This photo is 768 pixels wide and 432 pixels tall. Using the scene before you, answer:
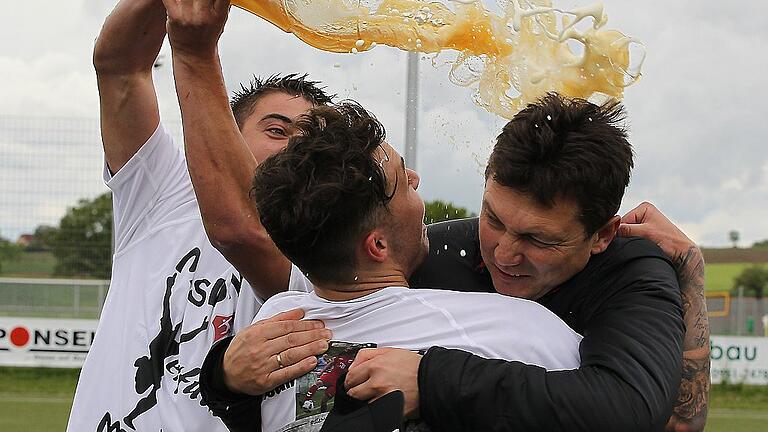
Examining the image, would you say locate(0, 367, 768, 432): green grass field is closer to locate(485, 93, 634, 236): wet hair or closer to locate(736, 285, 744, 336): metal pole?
locate(736, 285, 744, 336): metal pole

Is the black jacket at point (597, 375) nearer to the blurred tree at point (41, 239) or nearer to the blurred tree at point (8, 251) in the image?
the blurred tree at point (41, 239)

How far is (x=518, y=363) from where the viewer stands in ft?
7.63

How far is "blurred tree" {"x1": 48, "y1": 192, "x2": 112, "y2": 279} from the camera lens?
17.3 m

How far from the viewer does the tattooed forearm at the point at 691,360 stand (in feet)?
9.00

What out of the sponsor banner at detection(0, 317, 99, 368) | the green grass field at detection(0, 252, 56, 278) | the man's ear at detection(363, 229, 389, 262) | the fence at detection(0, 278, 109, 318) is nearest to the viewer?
the man's ear at detection(363, 229, 389, 262)

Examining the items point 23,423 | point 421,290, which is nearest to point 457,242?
point 421,290

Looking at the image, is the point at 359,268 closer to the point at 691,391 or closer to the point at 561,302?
the point at 561,302

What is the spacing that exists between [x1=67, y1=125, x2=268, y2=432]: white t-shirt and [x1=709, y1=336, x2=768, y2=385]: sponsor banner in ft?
54.4

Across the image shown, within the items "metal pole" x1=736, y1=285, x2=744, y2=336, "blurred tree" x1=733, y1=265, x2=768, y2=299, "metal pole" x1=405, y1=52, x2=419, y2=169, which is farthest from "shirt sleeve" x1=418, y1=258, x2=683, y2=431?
"blurred tree" x1=733, y1=265, x2=768, y2=299

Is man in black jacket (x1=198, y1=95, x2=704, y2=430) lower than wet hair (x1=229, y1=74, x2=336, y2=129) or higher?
lower

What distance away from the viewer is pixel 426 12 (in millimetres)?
2959

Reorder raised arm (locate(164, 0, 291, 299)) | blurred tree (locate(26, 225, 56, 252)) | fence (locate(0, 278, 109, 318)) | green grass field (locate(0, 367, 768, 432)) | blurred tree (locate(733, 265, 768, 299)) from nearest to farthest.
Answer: raised arm (locate(164, 0, 291, 299)), green grass field (locate(0, 367, 768, 432)), blurred tree (locate(26, 225, 56, 252)), fence (locate(0, 278, 109, 318)), blurred tree (locate(733, 265, 768, 299))

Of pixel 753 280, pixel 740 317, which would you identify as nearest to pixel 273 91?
pixel 740 317

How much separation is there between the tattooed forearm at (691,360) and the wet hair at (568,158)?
1.24 ft
